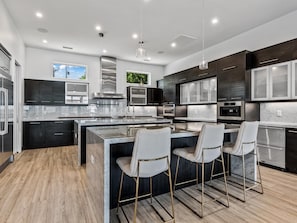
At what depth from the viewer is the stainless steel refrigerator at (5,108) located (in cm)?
324

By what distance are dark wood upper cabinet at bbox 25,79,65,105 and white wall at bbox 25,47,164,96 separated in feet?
1.54

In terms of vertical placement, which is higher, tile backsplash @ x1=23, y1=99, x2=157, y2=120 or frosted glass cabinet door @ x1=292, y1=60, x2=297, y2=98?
frosted glass cabinet door @ x1=292, y1=60, x2=297, y2=98

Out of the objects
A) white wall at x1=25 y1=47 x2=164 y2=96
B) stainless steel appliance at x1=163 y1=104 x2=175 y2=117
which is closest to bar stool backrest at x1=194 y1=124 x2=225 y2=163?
stainless steel appliance at x1=163 y1=104 x2=175 y2=117

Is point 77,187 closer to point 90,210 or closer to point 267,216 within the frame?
point 90,210

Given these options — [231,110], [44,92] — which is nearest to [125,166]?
[231,110]

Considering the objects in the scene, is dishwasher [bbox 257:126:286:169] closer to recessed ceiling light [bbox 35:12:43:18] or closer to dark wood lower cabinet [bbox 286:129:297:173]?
dark wood lower cabinet [bbox 286:129:297:173]

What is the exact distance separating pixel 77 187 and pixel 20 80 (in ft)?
13.0

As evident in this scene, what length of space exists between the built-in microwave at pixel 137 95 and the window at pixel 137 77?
1.48 ft

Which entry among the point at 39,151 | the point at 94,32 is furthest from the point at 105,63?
the point at 39,151

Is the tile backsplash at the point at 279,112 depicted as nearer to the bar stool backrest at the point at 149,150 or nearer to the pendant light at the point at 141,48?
the pendant light at the point at 141,48

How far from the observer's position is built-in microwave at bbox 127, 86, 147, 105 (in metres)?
6.93

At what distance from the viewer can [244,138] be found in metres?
2.35

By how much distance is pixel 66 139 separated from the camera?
569cm

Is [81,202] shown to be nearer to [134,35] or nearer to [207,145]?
[207,145]
